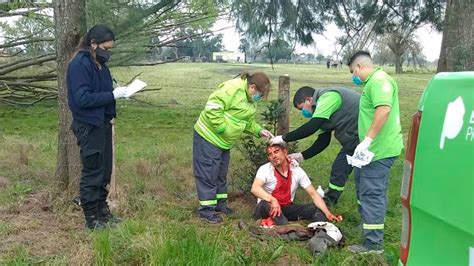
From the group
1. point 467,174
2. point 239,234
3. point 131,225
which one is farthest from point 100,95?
point 467,174

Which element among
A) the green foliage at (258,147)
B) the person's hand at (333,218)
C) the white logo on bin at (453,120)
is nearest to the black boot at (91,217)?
the green foliage at (258,147)

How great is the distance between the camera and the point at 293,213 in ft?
17.7

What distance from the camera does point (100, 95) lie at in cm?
459

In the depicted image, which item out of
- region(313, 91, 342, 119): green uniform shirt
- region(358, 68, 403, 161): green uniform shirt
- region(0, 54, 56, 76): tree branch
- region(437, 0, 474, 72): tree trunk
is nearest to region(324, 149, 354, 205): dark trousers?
region(313, 91, 342, 119): green uniform shirt

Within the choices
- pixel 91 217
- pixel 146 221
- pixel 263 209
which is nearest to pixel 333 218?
pixel 263 209

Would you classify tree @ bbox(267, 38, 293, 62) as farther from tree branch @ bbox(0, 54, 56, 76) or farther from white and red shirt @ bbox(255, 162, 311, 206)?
tree branch @ bbox(0, 54, 56, 76)

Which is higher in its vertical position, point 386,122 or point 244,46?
point 244,46

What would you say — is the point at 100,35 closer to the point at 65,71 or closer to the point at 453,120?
the point at 65,71

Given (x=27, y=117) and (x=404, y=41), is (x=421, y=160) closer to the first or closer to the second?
(x=404, y=41)

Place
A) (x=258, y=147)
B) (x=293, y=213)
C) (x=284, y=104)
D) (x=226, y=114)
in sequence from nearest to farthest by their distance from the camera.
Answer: (x=226, y=114)
(x=293, y=213)
(x=258, y=147)
(x=284, y=104)

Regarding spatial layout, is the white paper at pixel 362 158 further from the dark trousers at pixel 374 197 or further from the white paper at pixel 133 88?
the white paper at pixel 133 88

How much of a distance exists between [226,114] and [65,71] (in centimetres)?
160

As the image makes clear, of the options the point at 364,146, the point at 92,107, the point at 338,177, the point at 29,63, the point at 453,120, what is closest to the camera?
the point at 453,120

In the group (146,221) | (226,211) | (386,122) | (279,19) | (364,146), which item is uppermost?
(279,19)
